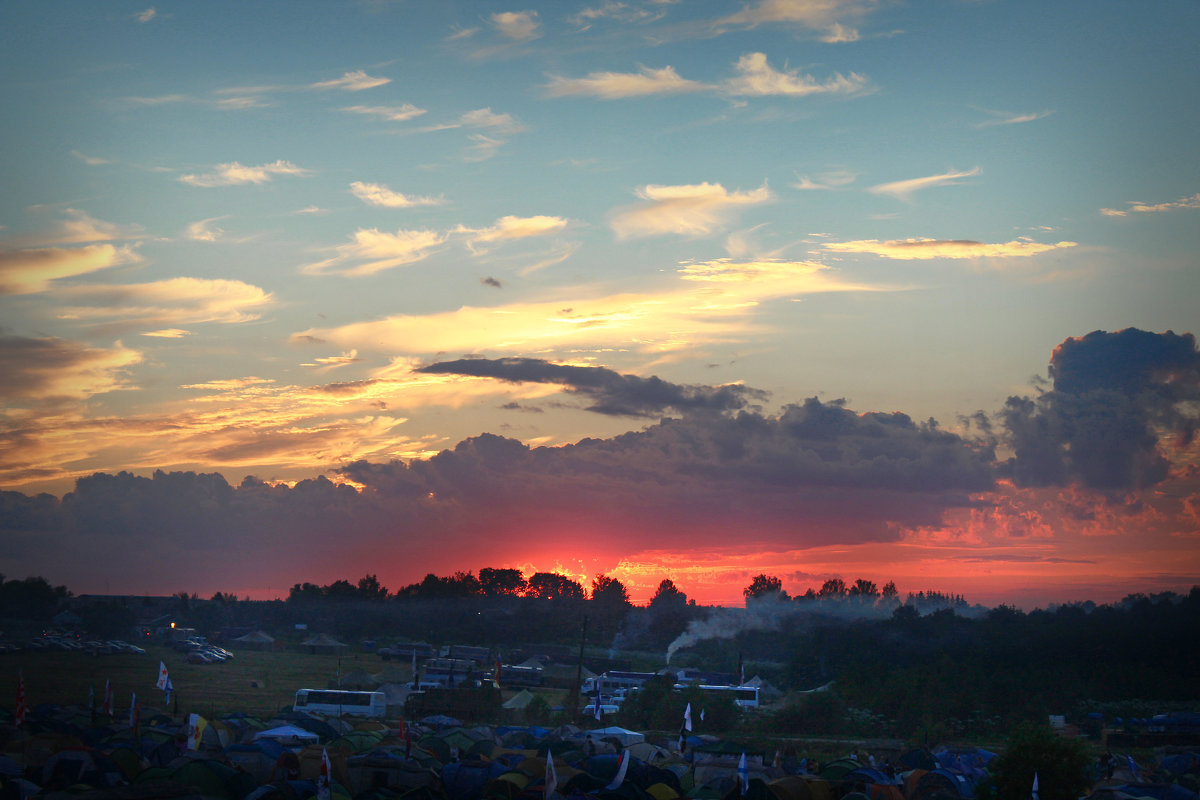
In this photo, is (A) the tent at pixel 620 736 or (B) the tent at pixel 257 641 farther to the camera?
(B) the tent at pixel 257 641

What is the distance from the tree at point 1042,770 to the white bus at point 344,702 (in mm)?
35170

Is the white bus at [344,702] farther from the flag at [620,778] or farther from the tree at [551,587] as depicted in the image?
the tree at [551,587]

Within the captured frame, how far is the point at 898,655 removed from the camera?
72.6 m

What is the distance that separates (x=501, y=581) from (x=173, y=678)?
85275 mm

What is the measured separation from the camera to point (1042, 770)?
29.2m

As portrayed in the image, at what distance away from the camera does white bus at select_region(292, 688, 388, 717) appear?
54.3m

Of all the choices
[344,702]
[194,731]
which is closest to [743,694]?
[344,702]

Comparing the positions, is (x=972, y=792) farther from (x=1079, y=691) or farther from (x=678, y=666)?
(x=678, y=666)

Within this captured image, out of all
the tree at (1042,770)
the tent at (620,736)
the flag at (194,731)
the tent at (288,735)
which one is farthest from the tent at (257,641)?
the tree at (1042,770)

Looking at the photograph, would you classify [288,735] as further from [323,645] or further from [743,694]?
[323,645]

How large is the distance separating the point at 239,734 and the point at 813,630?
2068 inches

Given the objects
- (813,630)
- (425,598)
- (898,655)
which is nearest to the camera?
(898,655)

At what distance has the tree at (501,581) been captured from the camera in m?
147

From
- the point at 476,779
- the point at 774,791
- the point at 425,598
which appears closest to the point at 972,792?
the point at 774,791
